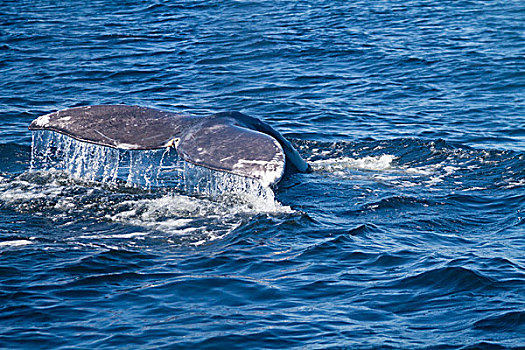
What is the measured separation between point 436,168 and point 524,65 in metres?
6.83

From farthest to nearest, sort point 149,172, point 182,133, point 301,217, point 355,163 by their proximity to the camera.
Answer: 1. point 355,163
2. point 149,172
3. point 301,217
4. point 182,133

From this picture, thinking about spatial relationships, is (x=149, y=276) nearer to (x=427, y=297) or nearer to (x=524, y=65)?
(x=427, y=297)

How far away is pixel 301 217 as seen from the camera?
881cm

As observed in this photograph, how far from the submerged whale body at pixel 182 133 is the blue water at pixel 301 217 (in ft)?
2.65

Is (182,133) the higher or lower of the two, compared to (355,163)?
higher

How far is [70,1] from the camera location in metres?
25.0

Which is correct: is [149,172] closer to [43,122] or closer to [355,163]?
[43,122]

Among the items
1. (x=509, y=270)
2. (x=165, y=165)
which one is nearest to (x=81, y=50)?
(x=165, y=165)

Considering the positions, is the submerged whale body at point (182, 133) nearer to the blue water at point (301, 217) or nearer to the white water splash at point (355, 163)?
the blue water at point (301, 217)

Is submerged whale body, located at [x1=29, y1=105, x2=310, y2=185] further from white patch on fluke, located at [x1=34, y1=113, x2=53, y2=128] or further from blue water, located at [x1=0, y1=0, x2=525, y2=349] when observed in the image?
blue water, located at [x1=0, y1=0, x2=525, y2=349]

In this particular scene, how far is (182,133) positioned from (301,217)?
153 cm

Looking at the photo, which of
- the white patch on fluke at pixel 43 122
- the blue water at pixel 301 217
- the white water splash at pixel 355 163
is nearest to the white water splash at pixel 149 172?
the blue water at pixel 301 217

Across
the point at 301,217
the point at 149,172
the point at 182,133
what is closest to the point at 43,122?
the point at 182,133

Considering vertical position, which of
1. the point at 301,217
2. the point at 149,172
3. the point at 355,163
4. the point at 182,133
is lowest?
the point at 355,163
